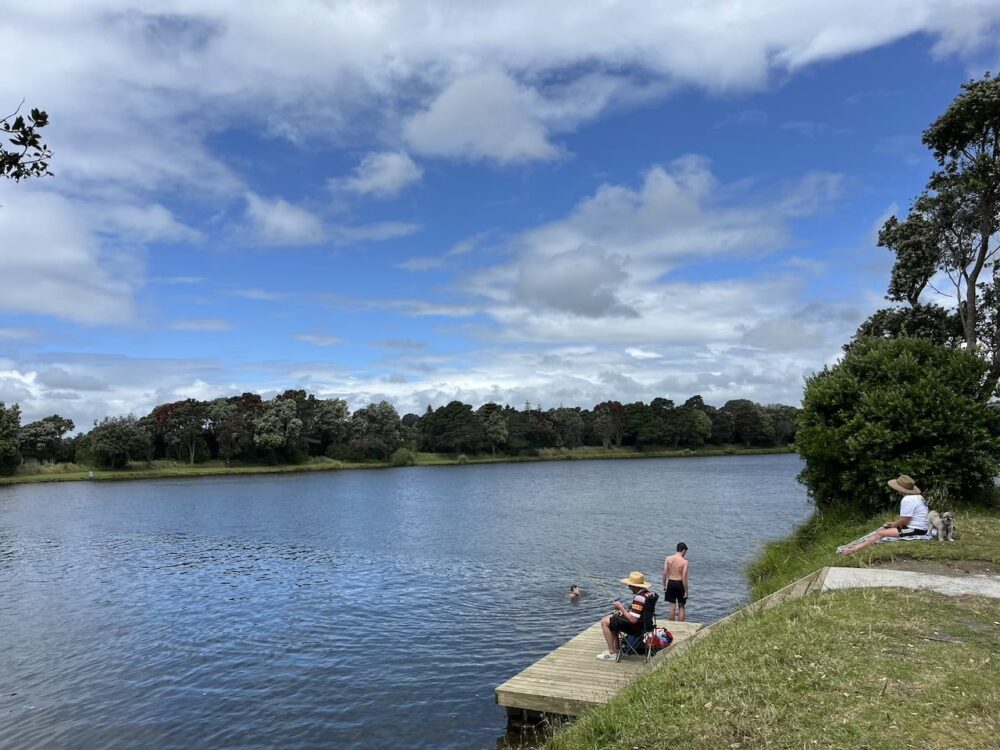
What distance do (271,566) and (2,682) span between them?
51.9 feet

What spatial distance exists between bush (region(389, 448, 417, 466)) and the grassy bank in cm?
155

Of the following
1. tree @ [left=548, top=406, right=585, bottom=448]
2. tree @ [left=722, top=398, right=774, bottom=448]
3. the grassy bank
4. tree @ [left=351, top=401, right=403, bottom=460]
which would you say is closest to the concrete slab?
the grassy bank

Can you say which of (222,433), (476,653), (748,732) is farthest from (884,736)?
(222,433)

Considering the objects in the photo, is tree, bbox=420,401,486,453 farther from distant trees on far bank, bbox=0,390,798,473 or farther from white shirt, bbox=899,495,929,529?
white shirt, bbox=899,495,929,529

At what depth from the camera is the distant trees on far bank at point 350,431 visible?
112 meters

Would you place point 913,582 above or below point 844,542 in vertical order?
above

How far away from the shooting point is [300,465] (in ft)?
406

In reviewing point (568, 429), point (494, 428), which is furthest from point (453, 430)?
point (568, 429)

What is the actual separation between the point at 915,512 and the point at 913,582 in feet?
16.0

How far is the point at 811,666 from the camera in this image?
8273mm

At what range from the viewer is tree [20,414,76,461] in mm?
109250

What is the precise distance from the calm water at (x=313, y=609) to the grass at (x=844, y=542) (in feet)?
5.27

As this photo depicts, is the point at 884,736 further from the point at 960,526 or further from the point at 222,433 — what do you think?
the point at 222,433

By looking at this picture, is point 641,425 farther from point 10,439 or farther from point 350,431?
point 10,439
